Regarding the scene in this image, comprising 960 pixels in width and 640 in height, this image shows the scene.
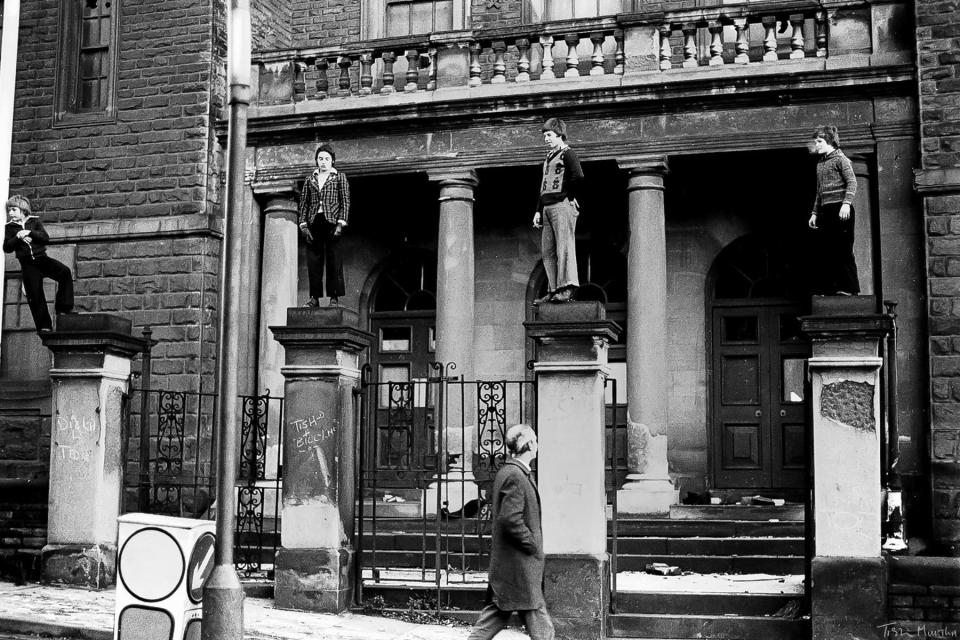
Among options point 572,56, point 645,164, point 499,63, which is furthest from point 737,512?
point 499,63

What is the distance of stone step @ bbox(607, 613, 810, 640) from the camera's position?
988 centimetres

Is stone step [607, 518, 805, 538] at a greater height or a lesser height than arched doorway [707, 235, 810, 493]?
lesser

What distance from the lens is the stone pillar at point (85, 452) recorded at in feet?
37.4

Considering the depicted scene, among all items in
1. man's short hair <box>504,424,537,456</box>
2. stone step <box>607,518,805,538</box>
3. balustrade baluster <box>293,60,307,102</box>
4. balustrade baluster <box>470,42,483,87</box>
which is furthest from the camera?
balustrade baluster <box>293,60,307,102</box>

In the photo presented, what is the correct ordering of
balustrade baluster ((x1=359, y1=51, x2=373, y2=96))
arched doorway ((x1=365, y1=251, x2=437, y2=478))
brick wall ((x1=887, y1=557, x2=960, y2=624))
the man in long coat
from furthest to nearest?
1. arched doorway ((x1=365, y1=251, x2=437, y2=478))
2. balustrade baluster ((x1=359, y1=51, x2=373, y2=96))
3. brick wall ((x1=887, y1=557, x2=960, y2=624))
4. the man in long coat

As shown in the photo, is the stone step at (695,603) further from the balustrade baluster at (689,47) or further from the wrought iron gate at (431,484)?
the balustrade baluster at (689,47)

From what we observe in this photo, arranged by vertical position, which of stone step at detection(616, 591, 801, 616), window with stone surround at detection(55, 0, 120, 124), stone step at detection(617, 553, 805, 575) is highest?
window with stone surround at detection(55, 0, 120, 124)

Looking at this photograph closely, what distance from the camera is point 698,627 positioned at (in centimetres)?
1000

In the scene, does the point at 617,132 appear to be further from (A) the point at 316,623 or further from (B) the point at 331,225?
(A) the point at 316,623

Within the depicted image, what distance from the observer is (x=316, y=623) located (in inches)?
396

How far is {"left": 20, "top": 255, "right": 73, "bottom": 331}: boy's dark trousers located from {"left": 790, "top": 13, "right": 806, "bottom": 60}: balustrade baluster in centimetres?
910

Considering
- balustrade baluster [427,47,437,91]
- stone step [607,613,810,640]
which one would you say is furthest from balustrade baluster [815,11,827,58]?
stone step [607,613,810,640]
